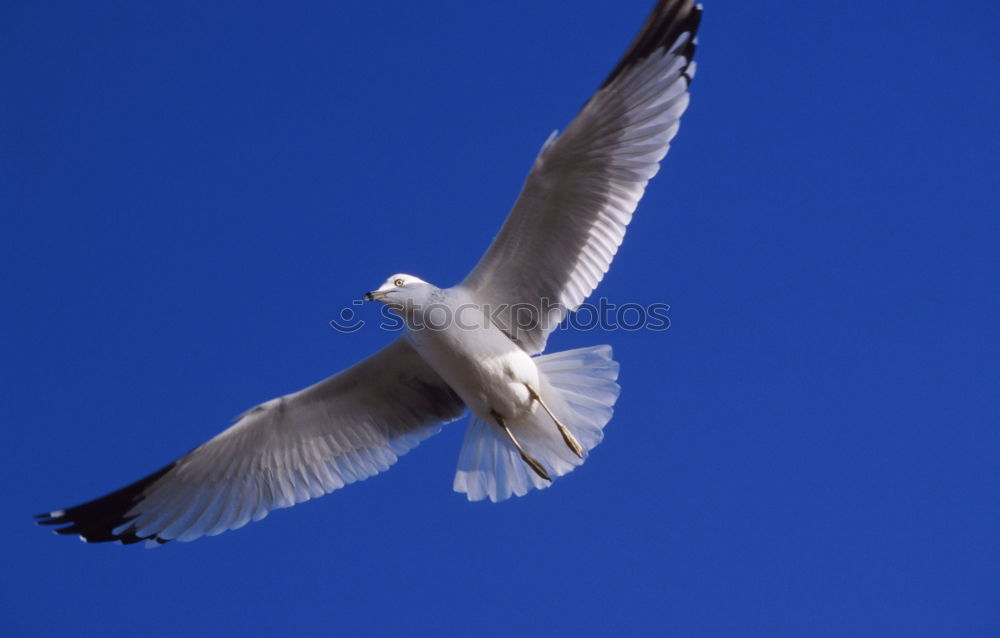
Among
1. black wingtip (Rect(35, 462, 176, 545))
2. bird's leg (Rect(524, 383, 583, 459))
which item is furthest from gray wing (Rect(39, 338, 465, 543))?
bird's leg (Rect(524, 383, 583, 459))

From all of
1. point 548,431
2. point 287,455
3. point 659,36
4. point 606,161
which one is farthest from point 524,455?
point 659,36

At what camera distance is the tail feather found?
7.18m

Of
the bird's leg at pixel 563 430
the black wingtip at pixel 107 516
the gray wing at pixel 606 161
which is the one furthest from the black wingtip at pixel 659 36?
the black wingtip at pixel 107 516

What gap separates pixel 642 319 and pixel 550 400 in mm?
1037

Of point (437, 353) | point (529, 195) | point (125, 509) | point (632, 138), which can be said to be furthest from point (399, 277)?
point (125, 509)

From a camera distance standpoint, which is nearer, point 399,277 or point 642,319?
point 399,277

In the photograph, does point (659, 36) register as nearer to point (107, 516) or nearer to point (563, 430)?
point (563, 430)

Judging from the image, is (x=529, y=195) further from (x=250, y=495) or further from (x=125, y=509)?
(x=125, y=509)

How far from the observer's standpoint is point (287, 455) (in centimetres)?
774

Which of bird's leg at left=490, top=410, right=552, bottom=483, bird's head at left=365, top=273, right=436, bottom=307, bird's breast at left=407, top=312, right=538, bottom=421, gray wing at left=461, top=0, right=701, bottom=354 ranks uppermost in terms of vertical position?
gray wing at left=461, top=0, right=701, bottom=354

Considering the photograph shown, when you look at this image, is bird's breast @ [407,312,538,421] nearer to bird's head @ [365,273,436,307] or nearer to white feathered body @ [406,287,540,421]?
white feathered body @ [406,287,540,421]

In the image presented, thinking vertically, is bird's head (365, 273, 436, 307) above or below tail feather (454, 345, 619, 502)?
above

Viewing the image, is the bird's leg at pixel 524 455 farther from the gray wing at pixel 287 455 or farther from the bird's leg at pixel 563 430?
the gray wing at pixel 287 455

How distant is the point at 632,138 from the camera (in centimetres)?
689
